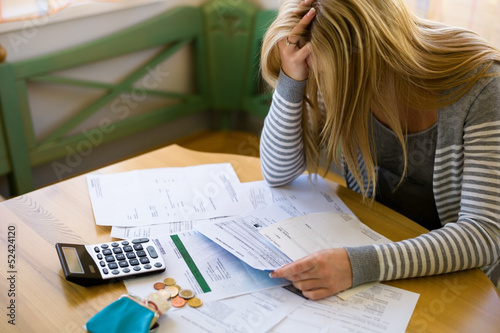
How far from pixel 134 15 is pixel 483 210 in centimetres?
170

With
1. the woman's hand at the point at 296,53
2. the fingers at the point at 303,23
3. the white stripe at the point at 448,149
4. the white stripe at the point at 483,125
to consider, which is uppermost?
the fingers at the point at 303,23

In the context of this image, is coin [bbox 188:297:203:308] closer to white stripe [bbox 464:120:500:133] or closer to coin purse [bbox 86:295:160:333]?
coin purse [bbox 86:295:160:333]

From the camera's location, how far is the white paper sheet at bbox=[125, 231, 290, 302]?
0.90 m

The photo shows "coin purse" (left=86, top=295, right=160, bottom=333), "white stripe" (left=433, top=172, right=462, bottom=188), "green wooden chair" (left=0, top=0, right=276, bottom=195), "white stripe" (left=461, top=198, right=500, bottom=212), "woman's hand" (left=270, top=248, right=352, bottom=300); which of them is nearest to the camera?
"coin purse" (left=86, top=295, right=160, bottom=333)

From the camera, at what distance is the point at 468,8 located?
6.43ft

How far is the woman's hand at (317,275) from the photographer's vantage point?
0.90 m

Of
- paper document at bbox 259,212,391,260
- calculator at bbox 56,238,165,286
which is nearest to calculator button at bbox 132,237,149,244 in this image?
calculator at bbox 56,238,165,286

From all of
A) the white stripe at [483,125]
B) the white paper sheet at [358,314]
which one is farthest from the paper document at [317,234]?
the white stripe at [483,125]

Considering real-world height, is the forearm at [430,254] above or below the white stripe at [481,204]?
below

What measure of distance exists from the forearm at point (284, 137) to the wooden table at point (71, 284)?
0.12m

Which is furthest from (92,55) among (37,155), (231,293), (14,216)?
(231,293)

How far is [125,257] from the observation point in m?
0.94

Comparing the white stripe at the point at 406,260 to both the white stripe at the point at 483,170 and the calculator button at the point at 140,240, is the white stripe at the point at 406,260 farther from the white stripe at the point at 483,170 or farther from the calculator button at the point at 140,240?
the calculator button at the point at 140,240

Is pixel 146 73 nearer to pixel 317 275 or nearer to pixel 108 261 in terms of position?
pixel 108 261
